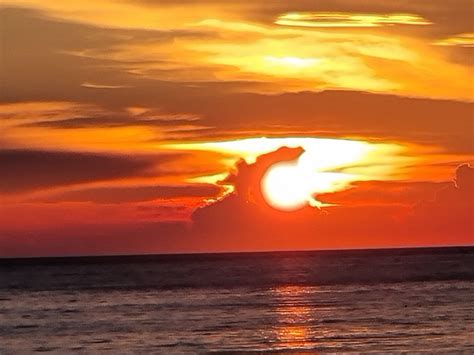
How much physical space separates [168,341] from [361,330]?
616cm

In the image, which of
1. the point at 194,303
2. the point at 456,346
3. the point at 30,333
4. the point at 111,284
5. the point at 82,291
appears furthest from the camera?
the point at 111,284

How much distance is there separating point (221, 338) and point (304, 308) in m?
13.3

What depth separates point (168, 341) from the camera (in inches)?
1353

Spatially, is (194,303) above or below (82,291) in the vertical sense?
below

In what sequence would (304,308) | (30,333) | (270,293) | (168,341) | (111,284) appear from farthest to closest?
(111,284) < (270,293) < (304,308) < (30,333) < (168,341)

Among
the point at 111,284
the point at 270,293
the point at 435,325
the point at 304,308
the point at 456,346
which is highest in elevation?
the point at 111,284

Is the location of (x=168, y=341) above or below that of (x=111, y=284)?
below

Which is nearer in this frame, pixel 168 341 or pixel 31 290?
pixel 168 341

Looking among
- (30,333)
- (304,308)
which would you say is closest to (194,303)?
(304,308)

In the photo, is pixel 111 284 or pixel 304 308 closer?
pixel 304 308

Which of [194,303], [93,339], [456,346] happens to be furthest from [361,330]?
[194,303]

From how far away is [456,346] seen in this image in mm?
30891

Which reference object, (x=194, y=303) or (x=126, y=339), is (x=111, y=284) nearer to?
(x=194, y=303)

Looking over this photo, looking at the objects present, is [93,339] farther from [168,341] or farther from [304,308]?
[304,308]
